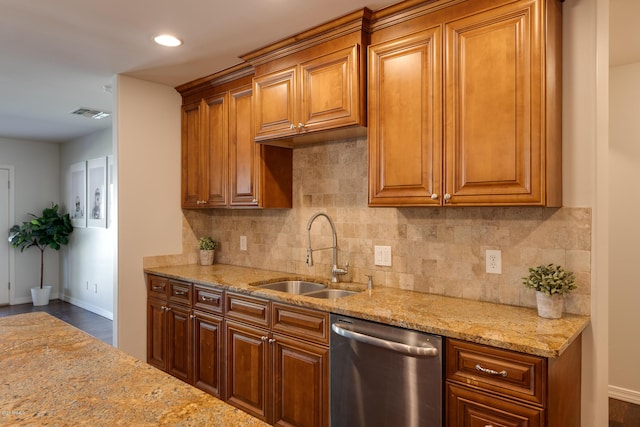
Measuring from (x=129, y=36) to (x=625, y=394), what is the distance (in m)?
4.22

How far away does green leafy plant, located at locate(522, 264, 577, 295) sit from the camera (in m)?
1.78

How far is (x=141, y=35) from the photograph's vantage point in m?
2.60

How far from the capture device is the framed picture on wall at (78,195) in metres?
6.02

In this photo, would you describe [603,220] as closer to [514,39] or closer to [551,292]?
[551,292]

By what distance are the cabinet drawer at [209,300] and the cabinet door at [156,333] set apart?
0.47m

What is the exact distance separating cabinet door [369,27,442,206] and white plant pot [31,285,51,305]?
6069mm

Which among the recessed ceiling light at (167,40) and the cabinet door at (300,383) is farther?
the recessed ceiling light at (167,40)

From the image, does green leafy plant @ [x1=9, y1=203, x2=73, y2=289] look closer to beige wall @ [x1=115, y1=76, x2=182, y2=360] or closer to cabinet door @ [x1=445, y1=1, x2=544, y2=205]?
beige wall @ [x1=115, y1=76, x2=182, y2=360]

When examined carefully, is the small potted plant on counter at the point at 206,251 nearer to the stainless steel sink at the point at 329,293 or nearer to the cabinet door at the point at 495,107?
the stainless steel sink at the point at 329,293

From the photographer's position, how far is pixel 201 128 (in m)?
3.54

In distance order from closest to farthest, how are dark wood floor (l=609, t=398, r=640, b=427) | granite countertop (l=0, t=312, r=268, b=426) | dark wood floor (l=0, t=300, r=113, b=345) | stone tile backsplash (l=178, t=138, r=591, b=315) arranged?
1. granite countertop (l=0, t=312, r=268, b=426)
2. stone tile backsplash (l=178, t=138, r=591, b=315)
3. dark wood floor (l=609, t=398, r=640, b=427)
4. dark wood floor (l=0, t=300, r=113, b=345)

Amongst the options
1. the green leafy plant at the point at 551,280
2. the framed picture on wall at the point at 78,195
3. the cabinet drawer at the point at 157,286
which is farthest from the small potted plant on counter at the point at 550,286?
the framed picture on wall at the point at 78,195

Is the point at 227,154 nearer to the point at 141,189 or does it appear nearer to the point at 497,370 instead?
the point at 141,189

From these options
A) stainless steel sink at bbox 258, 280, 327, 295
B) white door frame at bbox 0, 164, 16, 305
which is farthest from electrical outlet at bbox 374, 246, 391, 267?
white door frame at bbox 0, 164, 16, 305
